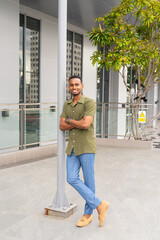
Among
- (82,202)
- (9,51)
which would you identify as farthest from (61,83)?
(9,51)

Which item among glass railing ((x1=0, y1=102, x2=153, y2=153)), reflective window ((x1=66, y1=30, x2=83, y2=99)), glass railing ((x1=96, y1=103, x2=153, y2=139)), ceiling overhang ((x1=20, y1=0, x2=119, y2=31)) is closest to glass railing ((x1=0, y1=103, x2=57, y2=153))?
glass railing ((x1=0, y1=102, x2=153, y2=153))

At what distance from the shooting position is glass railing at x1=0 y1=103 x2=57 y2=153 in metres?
6.70

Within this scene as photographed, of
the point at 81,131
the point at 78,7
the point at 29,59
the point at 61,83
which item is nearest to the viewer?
the point at 81,131

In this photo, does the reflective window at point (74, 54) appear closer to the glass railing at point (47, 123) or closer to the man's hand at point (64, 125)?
the glass railing at point (47, 123)

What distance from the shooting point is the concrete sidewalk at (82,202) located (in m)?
3.37

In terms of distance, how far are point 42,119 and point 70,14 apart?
358 cm

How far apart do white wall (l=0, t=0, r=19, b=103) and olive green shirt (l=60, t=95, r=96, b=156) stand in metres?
4.68

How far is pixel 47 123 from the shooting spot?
7.98m

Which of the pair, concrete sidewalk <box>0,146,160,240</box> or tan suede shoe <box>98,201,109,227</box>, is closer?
concrete sidewalk <box>0,146,160,240</box>

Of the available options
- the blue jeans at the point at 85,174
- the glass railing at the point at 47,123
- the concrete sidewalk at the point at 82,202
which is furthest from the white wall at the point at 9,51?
the blue jeans at the point at 85,174

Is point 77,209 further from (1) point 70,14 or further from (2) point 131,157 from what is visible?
(1) point 70,14

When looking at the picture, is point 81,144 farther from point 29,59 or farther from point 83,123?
point 29,59

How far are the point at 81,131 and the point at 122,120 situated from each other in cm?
635

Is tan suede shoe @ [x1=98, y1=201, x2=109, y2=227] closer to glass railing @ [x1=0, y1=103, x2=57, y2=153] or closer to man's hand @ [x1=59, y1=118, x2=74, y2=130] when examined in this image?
man's hand @ [x1=59, y1=118, x2=74, y2=130]
